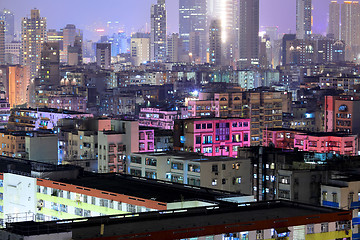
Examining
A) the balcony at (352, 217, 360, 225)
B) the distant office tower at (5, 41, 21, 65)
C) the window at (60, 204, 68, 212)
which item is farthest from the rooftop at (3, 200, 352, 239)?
the distant office tower at (5, 41, 21, 65)

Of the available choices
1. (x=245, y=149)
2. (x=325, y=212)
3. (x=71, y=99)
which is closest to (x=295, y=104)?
(x=71, y=99)

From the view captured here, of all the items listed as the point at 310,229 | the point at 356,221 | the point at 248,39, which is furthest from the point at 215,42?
the point at 310,229

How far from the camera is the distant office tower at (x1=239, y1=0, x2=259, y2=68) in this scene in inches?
7495

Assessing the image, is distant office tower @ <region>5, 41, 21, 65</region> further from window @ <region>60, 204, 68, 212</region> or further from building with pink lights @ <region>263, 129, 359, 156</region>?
window @ <region>60, 204, 68, 212</region>

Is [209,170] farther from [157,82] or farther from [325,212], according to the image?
[157,82]

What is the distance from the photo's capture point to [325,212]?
77.8 ft

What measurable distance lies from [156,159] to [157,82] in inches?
Result: 3860

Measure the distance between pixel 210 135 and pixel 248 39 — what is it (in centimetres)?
14593

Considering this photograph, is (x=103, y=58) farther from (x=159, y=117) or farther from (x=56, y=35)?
(x=159, y=117)

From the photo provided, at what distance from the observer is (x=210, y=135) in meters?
50.8

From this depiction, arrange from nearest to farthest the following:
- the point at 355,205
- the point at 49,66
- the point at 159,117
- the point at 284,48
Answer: the point at 355,205, the point at 159,117, the point at 49,66, the point at 284,48

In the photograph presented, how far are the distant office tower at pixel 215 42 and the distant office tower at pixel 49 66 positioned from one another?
52164mm

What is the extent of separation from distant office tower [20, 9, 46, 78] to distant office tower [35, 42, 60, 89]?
23.1 m

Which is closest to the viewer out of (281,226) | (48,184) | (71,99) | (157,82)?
(281,226)
